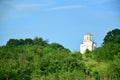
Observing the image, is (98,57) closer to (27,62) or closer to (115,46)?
(115,46)

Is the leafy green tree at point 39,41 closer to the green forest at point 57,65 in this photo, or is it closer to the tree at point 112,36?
the tree at point 112,36

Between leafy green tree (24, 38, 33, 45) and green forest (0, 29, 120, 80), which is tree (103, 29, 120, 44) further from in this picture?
green forest (0, 29, 120, 80)

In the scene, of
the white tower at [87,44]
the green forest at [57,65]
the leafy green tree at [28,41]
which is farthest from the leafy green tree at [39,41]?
the green forest at [57,65]

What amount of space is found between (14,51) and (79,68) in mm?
6013

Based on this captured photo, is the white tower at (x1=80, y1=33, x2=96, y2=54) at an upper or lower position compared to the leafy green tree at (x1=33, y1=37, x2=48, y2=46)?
upper

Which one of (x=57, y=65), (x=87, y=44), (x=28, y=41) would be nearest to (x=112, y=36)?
(x=87, y=44)

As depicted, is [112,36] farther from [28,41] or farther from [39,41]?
[28,41]

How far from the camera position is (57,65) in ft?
117

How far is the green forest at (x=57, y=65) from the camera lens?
31.6 meters

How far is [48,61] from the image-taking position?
36.2 metres

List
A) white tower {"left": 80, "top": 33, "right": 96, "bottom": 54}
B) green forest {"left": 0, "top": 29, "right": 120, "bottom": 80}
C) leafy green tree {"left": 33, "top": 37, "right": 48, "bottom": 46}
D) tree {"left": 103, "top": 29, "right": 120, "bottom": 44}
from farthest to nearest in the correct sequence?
white tower {"left": 80, "top": 33, "right": 96, "bottom": 54}
leafy green tree {"left": 33, "top": 37, "right": 48, "bottom": 46}
tree {"left": 103, "top": 29, "right": 120, "bottom": 44}
green forest {"left": 0, "top": 29, "right": 120, "bottom": 80}

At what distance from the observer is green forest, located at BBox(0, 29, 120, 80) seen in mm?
31609

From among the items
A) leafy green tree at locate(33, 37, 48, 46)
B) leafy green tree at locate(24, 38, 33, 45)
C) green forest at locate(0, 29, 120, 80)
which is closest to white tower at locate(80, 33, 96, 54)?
leafy green tree at locate(33, 37, 48, 46)

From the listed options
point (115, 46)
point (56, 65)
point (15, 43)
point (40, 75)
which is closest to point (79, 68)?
point (56, 65)
